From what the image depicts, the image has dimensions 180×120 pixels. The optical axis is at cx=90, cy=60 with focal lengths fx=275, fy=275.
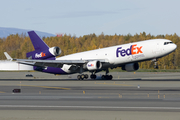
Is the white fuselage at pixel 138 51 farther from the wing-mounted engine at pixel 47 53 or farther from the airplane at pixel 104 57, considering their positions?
the wing-mounted engine at pixel 47 53

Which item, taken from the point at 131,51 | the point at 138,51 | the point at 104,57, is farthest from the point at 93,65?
the point at 138,51

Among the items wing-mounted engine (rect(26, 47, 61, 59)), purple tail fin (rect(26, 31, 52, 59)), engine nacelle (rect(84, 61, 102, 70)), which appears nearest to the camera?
engine nacelle (rect(84, 61, 102, 70))

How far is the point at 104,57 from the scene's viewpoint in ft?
156

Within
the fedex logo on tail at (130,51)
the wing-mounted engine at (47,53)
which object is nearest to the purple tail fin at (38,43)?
the wing-mounted engine at (47,53)

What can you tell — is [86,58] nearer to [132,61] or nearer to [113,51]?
[113,51]

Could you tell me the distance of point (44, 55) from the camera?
52.1m

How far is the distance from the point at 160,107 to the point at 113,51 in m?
30.5

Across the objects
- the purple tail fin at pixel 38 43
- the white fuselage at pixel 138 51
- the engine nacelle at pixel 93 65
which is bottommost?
the engine nacelle at pixel 93 65

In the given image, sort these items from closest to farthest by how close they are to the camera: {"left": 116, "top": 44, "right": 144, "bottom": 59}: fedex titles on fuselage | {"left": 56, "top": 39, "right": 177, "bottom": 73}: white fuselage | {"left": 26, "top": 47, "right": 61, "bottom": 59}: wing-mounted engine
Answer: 1. {"left": 56, "top": 39, "right": 177, "bottom": 73}: white fuselage
2. {"left": 116, "top": 44, "right": 144, "bottom": 59}: fedex titles on fuselage
3. {"left": 26, "top": 47, "right": 61, "bottom": 59}: wing-mounted engine

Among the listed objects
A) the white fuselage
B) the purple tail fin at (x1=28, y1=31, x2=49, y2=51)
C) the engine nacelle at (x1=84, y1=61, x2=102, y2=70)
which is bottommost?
the engine nacelle at (x1=84, y1=61, x2=102, y2=70)

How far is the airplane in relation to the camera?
43.2 metres

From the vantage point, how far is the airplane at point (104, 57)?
142 feet

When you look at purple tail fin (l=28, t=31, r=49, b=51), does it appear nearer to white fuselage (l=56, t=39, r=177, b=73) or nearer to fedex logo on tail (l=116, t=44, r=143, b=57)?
white fuselage (l=56, t=39, r=177, b=73)

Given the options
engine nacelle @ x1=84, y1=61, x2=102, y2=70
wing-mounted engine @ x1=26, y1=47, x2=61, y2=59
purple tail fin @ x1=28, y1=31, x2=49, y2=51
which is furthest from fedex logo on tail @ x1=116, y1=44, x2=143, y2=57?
purple tail fin @ x1=28, y1=31, x2=49, y2=51
